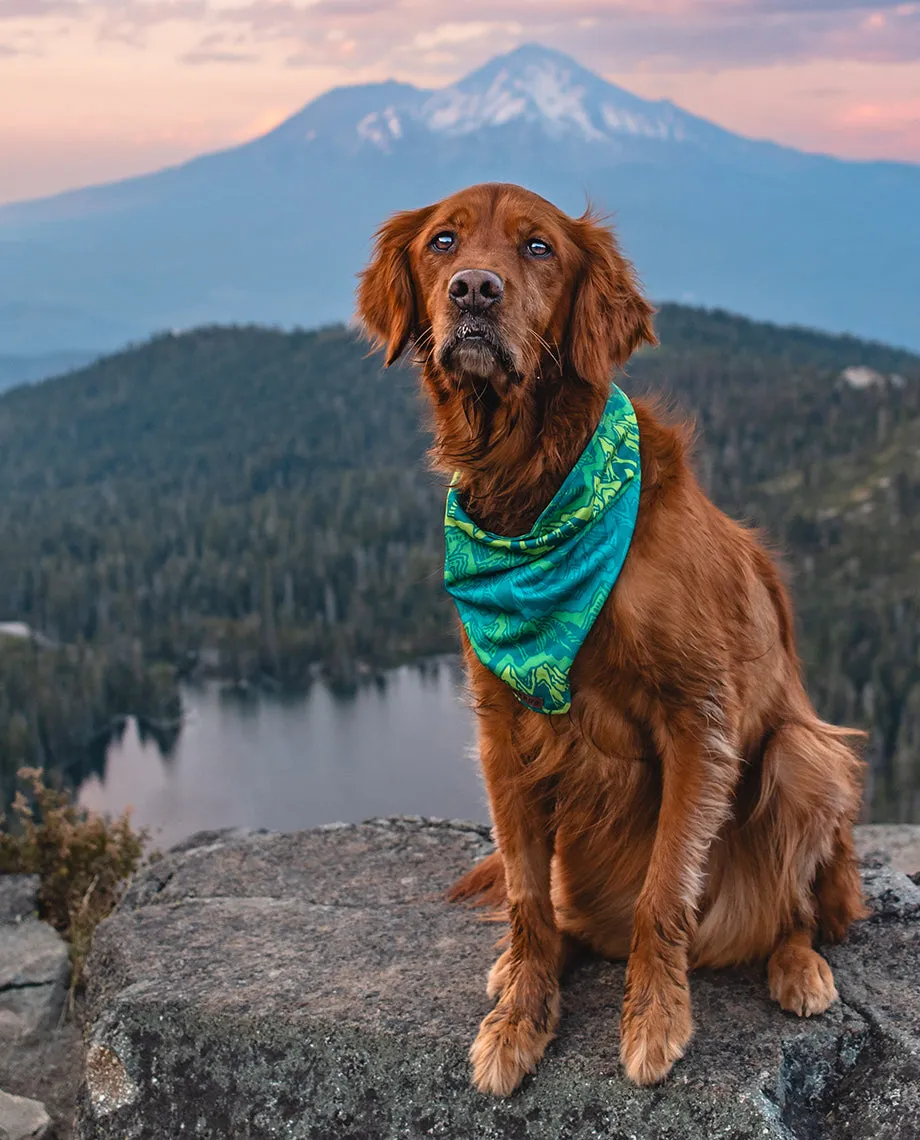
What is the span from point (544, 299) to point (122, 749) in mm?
85589

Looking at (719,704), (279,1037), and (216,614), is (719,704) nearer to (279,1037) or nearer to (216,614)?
(279,1037)

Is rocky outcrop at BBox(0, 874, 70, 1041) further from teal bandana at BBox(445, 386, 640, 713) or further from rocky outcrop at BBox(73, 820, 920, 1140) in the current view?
teal bandana at BBox(445, 386, 640, 713)

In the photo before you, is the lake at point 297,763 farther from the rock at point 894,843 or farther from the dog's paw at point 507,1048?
the dog's paw at point 507,1048

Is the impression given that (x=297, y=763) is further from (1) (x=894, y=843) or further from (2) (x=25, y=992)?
(2) (x=25, y=992)

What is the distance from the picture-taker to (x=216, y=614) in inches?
4643

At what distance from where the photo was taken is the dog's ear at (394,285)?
4.58 metres

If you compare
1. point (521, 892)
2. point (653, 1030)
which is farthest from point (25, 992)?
point (653, 1030)

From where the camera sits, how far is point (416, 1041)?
454 centimetres

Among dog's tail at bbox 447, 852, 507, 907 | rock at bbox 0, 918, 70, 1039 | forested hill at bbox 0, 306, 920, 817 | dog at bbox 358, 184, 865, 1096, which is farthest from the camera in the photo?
forested hill at bbox 0, 306, 920, 817

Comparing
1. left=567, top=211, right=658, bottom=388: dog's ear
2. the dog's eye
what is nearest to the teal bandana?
left=567, top=211, right=658, bottom=388: dog's ear

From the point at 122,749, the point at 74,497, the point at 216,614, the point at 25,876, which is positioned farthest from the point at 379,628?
the point at 25,876

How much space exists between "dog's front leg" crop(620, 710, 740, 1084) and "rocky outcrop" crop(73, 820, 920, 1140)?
0.18 metres

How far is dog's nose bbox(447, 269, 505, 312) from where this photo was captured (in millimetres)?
3887

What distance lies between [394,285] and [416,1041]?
2.89 m
